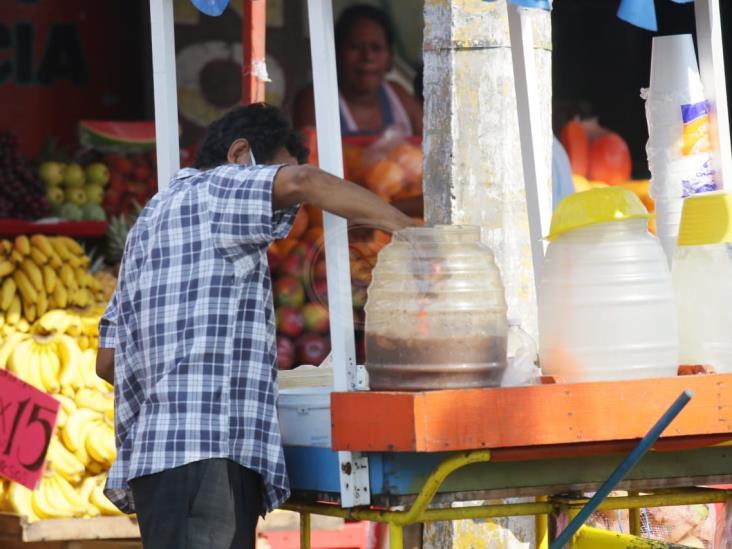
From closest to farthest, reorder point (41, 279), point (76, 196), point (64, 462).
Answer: point (64, 462) → point (41, 279) → point (76, 196)

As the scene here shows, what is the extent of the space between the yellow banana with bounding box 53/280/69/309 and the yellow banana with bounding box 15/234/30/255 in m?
0.26

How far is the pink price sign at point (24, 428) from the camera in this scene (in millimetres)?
5191

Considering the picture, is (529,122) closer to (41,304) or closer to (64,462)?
(64,462)

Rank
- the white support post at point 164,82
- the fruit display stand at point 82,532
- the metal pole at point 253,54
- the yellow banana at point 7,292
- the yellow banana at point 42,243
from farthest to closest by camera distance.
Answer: the yellow banana at point 42,243, the yellow banana at point 7,292, the fruit display stand at point 82,532, the metal pole at point 253,54, the white support post at point 164,82

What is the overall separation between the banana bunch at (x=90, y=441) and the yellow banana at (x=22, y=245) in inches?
43.8

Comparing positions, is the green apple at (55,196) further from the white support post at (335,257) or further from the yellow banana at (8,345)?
the white support post at (335,257)

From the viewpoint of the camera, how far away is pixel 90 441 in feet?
18.3

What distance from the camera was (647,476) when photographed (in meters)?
3.17

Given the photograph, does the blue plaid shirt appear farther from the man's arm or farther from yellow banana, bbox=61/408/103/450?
yellow banana, bbox=61/408/103/450

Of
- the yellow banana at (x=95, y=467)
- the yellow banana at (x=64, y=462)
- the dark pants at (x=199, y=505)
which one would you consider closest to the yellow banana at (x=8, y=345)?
the yellow banana at (x=64, y=462)

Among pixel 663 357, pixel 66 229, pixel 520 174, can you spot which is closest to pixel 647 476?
pixel 663 357

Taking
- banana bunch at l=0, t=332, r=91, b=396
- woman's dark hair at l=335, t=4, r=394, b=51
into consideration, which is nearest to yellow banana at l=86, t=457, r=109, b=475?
banana bunch at l=0, t=332, r=91, b=396

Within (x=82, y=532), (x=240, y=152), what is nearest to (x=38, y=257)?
(x=82, y=532)

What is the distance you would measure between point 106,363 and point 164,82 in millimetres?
728
